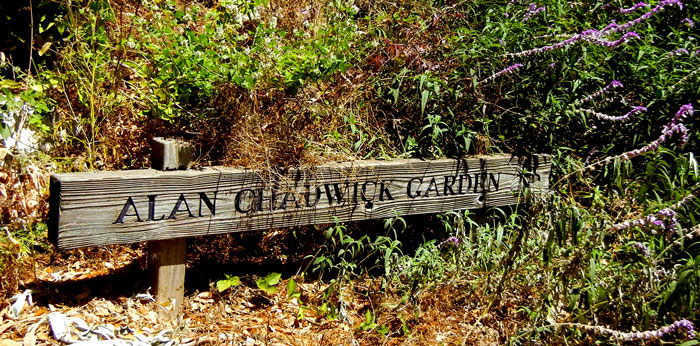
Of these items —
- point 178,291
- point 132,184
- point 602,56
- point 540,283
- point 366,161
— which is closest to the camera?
point 132,184

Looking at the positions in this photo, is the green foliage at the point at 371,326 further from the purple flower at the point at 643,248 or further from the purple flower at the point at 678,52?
the purple flower at the point at 678,52

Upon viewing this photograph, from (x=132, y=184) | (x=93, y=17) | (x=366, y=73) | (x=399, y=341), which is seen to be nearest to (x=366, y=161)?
(x=366, y=73)

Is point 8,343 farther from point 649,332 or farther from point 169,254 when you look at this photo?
point 649,332

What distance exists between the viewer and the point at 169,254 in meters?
3.41

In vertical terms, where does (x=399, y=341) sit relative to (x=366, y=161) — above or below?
below

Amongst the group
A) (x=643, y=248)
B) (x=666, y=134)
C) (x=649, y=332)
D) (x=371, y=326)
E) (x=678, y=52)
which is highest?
(x=678, y=52)

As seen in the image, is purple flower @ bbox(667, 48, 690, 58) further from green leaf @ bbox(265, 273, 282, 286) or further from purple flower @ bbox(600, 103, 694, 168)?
green leaf @ bbox(265, 273, 282, 286)

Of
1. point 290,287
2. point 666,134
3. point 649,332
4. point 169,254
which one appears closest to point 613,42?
point 666,134

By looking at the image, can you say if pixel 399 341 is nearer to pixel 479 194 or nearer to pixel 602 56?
pixel 479 194

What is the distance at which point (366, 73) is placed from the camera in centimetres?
451

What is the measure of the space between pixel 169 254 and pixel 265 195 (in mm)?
589

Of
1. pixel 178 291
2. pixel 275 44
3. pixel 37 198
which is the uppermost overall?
pixel 275 44

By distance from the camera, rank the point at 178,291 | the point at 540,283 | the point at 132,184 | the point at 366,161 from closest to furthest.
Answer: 1. the point at 132,184
2. the point at 178,291
3. the point at 540,283
4. the point at 366,161

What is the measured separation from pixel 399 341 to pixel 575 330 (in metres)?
0.90
